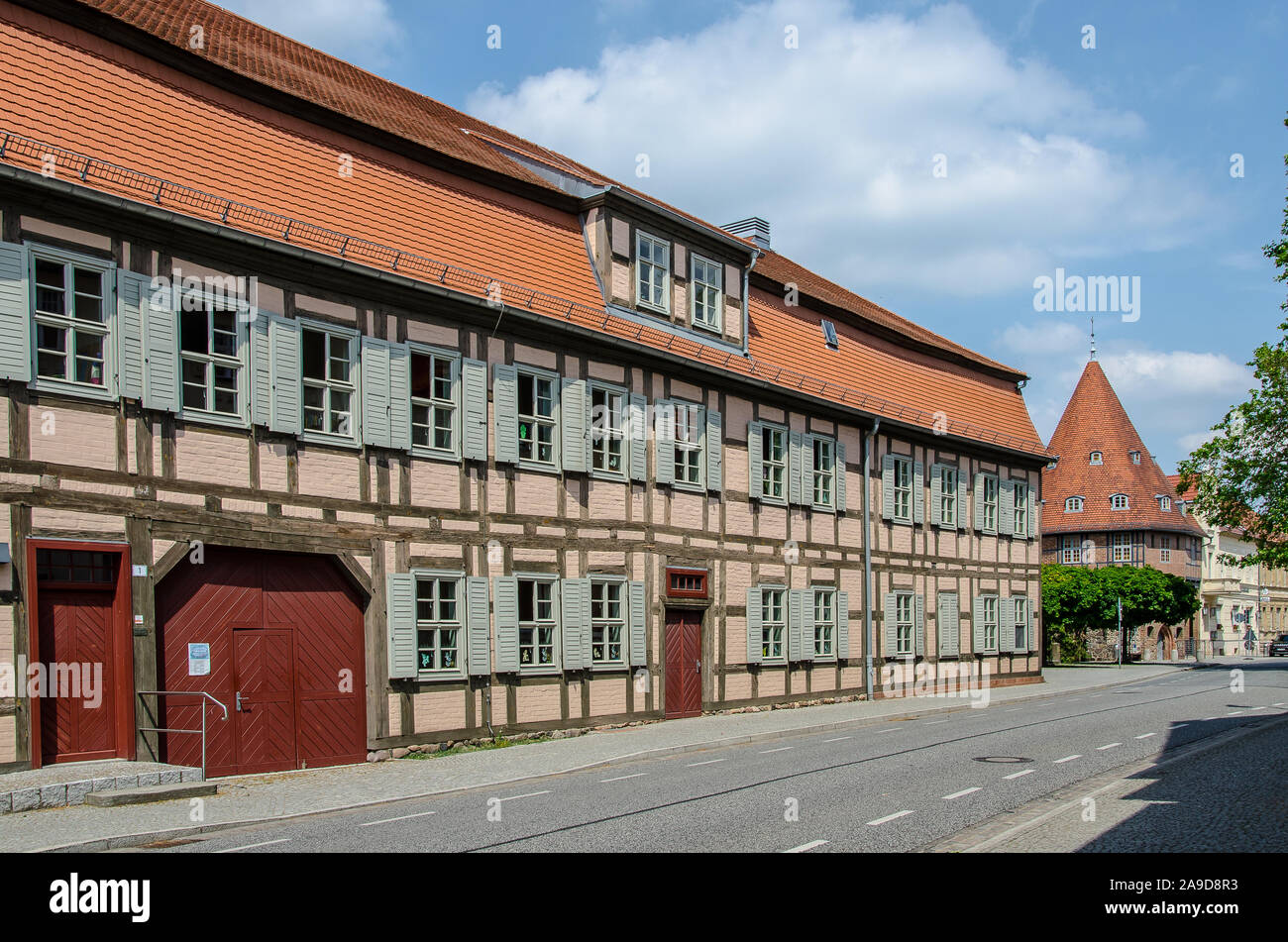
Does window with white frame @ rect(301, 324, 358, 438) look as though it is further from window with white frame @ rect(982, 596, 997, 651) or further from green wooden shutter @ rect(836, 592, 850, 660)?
window with white frame @ rect(982, 596, 997, 651)

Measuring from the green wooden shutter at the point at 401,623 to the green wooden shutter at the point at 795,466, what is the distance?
1101cm

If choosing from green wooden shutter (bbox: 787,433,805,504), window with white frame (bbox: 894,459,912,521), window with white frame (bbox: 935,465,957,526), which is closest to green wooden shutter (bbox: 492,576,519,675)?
green wooden shutter (bbox: 787,433,805,504)

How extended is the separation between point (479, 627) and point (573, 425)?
396 centimetres

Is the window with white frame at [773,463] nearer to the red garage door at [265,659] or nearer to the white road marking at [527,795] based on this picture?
the red garage door at [265,659]

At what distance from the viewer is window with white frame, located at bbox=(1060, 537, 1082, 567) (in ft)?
242

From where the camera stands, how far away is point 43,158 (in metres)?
13.6

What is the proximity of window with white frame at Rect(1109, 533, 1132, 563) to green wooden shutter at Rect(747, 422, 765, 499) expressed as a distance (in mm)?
53355

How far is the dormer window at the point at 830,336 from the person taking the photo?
29156mm

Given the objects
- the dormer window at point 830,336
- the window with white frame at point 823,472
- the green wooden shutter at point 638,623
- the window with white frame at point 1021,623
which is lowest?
the window with white frame at point 1021,623

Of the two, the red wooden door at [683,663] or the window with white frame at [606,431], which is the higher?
the window with white frame at [606,431]

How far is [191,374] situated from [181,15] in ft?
23.5

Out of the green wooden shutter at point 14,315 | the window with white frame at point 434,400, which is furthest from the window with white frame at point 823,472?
the green wooden shutter at point 14,315
